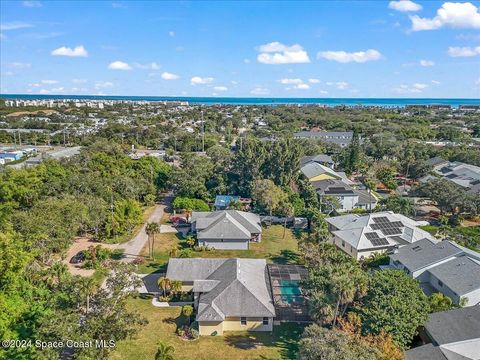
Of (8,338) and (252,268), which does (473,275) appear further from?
(8,338)

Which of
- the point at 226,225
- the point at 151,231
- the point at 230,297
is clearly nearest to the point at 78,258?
the point at 151,231

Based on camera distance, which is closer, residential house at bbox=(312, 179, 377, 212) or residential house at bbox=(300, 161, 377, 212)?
residential house at bbox=(312, 179, 377, 212)

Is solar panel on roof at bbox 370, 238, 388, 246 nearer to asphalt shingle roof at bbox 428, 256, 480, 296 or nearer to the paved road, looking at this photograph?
asphalt shingle roof at bbox 428, 256, 480, 296

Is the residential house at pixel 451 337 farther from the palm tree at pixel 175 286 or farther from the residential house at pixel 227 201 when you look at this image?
the residential house at pixel 227 201

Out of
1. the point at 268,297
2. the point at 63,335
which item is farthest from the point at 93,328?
the point at 268,297

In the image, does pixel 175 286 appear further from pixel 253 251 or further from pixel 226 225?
pixel 226 225

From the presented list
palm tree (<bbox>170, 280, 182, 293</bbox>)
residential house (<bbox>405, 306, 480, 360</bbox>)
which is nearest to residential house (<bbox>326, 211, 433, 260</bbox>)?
residential house (<bbox>405, 306, 480, 360</bbox>)

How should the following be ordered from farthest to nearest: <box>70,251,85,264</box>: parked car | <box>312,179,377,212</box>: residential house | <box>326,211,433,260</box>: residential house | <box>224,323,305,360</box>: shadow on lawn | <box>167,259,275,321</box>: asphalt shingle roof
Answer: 1. <box>312,179,377,212</box>: residential house
2. <box>326,211,433,260</box>: residential house
3. <box>70,251,85,264</box>: parked car
4. <box>167,259,275,321</box>: asphalt shingle roof
5. <box>224,323,305,360</box>: shadow on lawn
